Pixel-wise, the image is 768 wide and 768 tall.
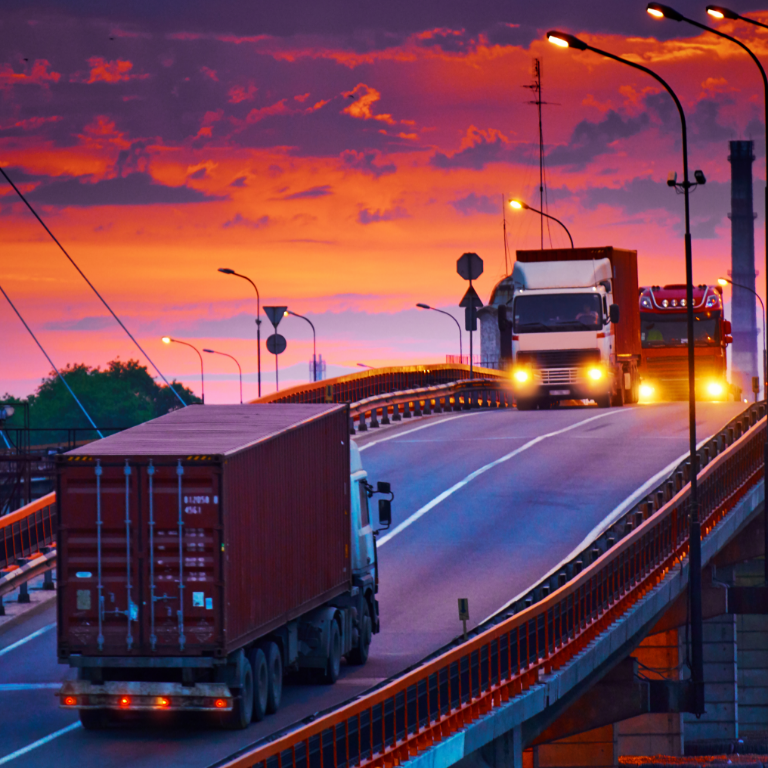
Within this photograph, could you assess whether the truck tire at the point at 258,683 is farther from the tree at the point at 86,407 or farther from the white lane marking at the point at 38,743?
the tree at the point at 86,407

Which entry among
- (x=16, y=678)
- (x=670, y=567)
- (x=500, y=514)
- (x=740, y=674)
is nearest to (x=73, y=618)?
(x=16, y=678)

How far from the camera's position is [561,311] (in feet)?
135

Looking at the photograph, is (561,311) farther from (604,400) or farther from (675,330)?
(675,330)

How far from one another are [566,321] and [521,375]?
8.85 ft

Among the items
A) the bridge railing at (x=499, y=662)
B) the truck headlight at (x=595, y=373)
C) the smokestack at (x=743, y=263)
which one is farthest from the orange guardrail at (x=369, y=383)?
the smokestack at (x=743, y=263)

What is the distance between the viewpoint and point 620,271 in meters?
44.0

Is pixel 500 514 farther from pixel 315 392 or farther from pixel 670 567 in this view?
pixel 315 392

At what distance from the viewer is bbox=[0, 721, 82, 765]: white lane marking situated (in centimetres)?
1502

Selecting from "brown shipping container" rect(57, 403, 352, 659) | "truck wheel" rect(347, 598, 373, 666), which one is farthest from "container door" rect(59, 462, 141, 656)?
"truck wheel" rect(347, 598, 373, 666)

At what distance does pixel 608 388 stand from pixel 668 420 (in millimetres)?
2103

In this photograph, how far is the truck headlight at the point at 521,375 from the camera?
4278cm

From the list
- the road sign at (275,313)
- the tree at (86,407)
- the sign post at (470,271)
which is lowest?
the tree at (86,407)

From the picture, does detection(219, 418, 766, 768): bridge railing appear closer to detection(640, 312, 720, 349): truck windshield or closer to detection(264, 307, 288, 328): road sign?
detection(264, 307, 288, 328): road sign

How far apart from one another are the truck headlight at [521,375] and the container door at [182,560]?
92.4 feet
